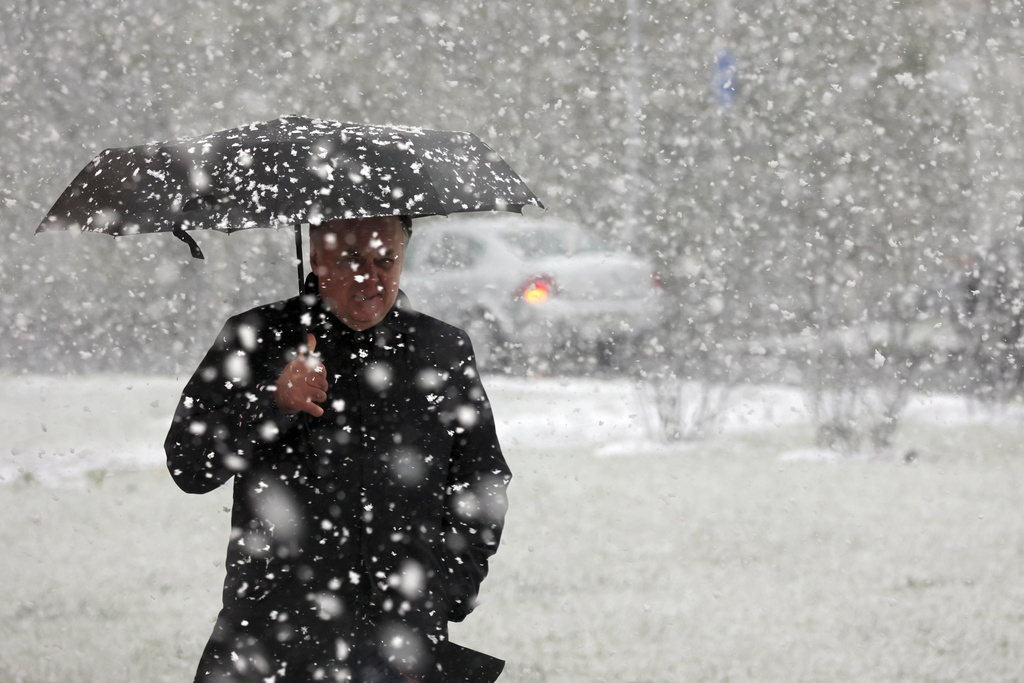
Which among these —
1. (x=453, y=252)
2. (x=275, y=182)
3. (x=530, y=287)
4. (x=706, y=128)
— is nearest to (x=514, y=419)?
(x=530, y=287)

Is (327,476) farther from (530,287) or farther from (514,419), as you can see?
(530,287)

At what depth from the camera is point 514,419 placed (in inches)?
283

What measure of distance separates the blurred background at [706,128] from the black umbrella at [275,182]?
480 cm

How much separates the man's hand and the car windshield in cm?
553

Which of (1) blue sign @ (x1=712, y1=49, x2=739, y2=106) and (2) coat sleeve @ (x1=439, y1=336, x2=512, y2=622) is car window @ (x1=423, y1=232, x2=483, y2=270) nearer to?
(1) blue sign @ (x1=712, y1=49, x2=739, y2=106)

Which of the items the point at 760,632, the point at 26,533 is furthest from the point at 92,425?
the point at 760,632

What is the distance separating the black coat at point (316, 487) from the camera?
1.93 meters

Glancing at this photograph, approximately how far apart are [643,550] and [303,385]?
3.40 meters

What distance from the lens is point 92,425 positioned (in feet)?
24.4

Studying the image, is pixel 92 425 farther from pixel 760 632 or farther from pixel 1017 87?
pixel 1017 87

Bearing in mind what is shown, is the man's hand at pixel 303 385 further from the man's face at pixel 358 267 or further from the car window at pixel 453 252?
the car window at pixel 453 252

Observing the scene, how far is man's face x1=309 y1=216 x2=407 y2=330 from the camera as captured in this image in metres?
1.94

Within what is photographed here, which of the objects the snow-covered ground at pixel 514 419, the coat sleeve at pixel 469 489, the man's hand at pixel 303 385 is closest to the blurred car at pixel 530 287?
the snow-covered ground at pixel 514 419

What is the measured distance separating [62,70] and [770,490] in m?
5.53
